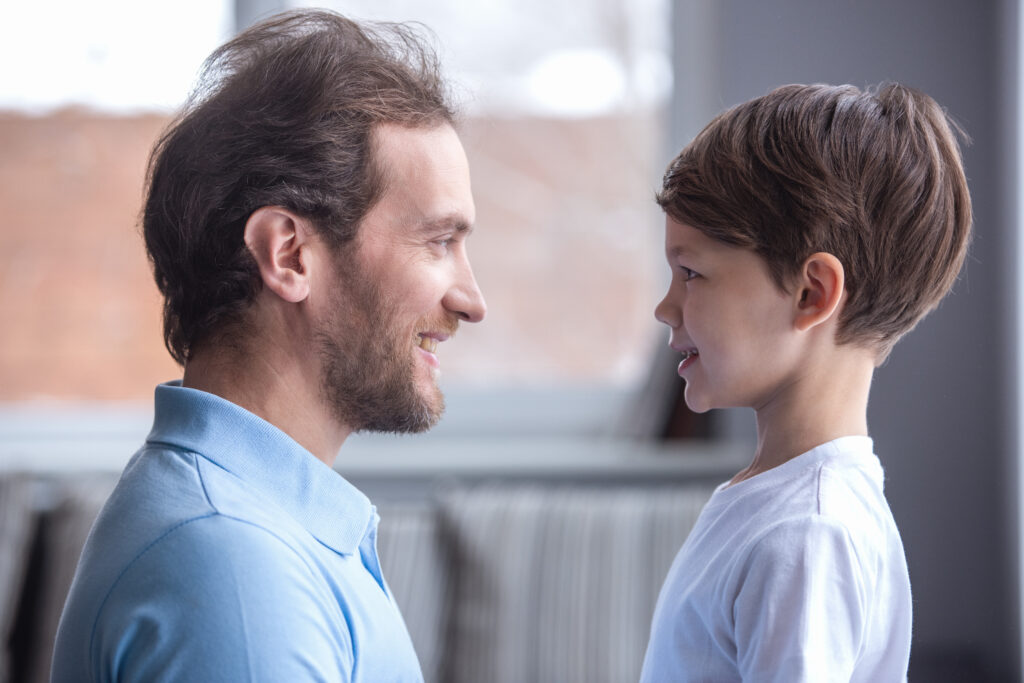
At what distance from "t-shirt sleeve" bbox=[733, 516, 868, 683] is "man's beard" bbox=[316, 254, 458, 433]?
420 millimetres

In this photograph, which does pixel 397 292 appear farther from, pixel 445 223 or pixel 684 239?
pixel 684 239

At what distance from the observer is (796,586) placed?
76 centimetres

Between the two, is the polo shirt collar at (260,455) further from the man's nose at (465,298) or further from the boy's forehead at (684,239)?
the boy's forehead at (684,239)

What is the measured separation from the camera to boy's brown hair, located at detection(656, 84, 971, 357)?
0.85m

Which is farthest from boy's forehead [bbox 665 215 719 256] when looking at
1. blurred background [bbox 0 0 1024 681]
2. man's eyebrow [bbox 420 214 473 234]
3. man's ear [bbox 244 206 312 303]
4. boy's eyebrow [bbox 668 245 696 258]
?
blurred background [bbox 0 0 1024 681]

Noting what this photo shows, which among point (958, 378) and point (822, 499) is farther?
point (958, 378)

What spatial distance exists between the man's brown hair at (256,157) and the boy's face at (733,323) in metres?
0.34

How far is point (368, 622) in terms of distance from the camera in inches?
36.0

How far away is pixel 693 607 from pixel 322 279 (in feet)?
1.59

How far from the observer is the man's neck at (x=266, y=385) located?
0.98 meters

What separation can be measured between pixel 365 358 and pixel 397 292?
0.08 metres

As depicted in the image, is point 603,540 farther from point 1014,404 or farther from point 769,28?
point 769,28

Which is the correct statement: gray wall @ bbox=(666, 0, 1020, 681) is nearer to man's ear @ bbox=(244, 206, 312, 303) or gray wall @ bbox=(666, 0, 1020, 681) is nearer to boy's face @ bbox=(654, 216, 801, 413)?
boy's face @ bbox=(654, 216, 801, 413)

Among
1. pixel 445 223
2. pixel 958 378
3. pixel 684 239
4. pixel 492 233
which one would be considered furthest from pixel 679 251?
pixel 492 233
